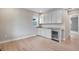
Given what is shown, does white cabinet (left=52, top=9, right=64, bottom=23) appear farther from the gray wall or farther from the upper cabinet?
the gray wall

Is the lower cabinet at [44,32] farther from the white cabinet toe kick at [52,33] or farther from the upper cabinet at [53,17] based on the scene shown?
the upper cabinet at [53,17]

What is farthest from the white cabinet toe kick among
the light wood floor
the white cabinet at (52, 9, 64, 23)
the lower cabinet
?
the white cabinet at (52, 9, 64, 23)

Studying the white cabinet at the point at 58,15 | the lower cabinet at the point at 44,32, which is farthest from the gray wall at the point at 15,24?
the white cabinet at the point at 58,15

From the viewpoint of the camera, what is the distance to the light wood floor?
1.77 m

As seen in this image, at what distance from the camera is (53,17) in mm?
1842

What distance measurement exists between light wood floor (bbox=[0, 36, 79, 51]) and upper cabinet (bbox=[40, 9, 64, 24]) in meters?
0.47

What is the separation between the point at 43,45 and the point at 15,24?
823 millimetres

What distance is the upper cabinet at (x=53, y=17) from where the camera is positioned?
1.78 meters

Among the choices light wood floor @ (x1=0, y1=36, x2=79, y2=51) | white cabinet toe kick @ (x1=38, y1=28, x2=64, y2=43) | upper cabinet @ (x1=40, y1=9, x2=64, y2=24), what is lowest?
light wood floor @ (x1=0, y1=36, x2=79, y2=51)

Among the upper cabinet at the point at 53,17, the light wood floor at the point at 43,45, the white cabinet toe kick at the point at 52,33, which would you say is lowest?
the light wood floor at the point at 43,45

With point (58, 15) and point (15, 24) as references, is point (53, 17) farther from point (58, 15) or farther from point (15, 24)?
point (15, 24)

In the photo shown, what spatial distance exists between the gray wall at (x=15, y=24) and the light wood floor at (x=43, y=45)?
0.55 ft

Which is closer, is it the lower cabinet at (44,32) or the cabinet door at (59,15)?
the cabinet door at (59,15)
